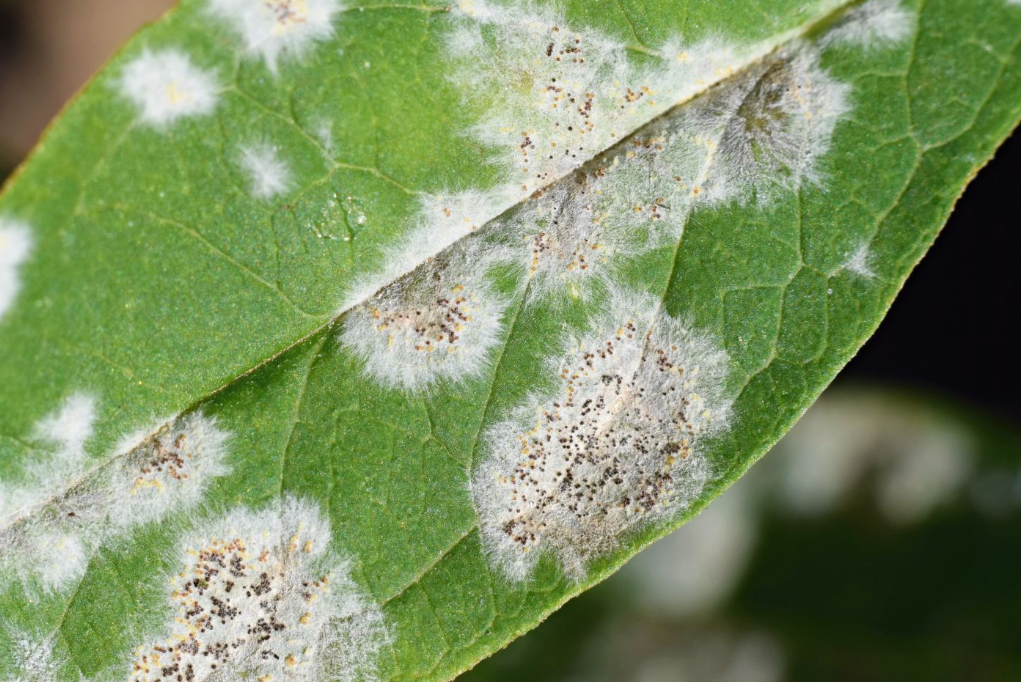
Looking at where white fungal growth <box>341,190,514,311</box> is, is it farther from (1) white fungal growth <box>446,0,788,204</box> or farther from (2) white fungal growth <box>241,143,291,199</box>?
(2) white fungal growth <box>241,143,291,199</box>

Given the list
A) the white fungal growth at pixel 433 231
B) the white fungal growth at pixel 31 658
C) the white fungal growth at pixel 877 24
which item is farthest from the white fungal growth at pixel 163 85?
the white fungal growth at pixel 877 24

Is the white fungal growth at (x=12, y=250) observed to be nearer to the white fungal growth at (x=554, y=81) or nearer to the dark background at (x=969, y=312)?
the white fungal growth at (x=554, y=81)

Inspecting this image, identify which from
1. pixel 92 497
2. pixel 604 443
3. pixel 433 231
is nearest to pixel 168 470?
pixel 92 497

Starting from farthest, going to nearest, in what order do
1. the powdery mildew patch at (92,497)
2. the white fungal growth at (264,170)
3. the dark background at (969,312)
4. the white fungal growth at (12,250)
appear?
the dark background at (969,312) → the powdery mildew patch at (92,497) → the white fungal growth at (264,170) → the white fungal growth at (12,250)

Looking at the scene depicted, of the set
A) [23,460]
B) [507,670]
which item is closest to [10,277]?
[23,460]

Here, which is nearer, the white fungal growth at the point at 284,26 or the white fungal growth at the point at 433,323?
the white fungal growth at the point at 284,26

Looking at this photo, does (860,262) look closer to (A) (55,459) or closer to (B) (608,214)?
(B) (608,214)
